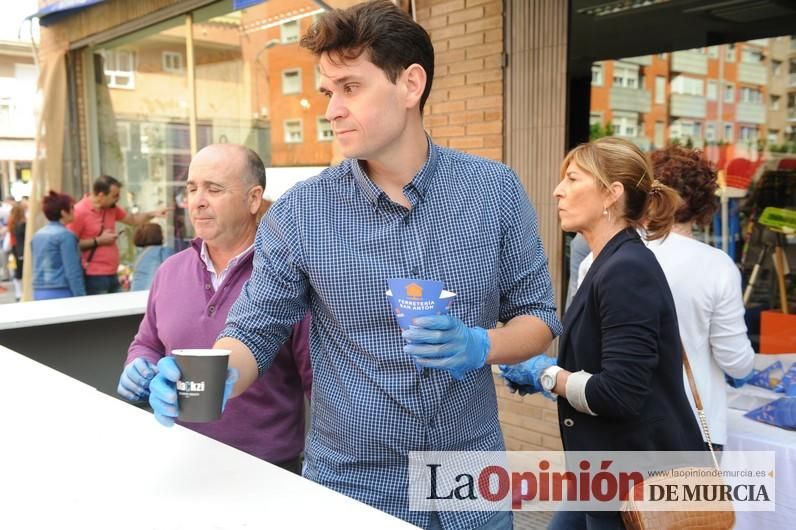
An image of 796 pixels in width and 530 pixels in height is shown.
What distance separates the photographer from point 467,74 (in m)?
4.93

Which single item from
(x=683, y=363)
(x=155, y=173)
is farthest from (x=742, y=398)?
(x=155, y=173)

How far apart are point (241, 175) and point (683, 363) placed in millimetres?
1697

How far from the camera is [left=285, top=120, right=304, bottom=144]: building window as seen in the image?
286 inches

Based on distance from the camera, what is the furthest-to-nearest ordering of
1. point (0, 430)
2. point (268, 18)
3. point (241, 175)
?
1. point (268, 18)
2. point (241, 175)
3. point (0, 430)

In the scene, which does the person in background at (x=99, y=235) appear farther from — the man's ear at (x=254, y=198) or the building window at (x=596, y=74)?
the man's ear at (x=254, y=198)

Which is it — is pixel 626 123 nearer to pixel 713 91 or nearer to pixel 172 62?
pixel 713 91

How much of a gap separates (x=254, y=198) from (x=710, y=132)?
3.31 metres

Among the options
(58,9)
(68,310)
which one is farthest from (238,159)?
(58,9)

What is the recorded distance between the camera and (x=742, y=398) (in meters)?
3.18

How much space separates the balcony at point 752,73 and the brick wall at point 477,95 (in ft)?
4.88

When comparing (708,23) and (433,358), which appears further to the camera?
(708,23)

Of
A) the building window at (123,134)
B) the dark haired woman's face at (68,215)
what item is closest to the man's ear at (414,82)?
the dark haired woman's face at (68,215)

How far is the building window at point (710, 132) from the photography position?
4.55 meters

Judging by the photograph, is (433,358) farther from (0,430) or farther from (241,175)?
(241,175)
